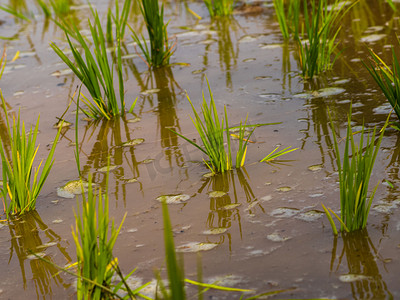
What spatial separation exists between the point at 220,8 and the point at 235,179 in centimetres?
307

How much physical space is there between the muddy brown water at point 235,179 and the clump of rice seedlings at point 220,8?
2.63 ft

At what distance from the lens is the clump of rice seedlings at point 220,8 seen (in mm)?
5094

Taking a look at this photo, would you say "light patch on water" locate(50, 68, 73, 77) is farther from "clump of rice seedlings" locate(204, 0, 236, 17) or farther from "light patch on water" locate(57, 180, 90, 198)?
"light patch on water" locate(57, 180, 90, 198)

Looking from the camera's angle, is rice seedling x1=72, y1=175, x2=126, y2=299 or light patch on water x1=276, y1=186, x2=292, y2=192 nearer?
rice seedling x1=72, y1=175, x2=126, y2=299

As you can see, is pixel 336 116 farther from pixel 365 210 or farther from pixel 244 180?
pixel 365 210

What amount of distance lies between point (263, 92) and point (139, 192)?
1.26 meters

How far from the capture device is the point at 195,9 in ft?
18.5

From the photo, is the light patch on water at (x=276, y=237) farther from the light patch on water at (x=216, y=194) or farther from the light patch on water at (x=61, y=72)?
the light patch on water at (x=61, y=72)

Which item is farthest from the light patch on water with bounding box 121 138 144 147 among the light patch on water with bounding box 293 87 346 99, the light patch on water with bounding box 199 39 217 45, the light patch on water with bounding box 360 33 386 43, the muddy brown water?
the light patch on water with bounding box 360 33 386 43

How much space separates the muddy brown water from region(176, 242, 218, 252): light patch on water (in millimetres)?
28

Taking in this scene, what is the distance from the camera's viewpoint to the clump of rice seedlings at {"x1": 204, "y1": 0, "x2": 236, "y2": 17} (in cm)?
509

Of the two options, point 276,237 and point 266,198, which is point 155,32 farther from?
point 276,237

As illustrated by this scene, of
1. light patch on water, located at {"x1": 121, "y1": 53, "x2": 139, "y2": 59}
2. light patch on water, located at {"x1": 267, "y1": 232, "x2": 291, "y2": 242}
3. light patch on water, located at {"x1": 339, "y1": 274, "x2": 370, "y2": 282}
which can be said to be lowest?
light patch on water, located at {"x1": 339, "y1": 274, "x2": 370, "y2": 282}

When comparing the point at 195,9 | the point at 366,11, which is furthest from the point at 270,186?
the point at 195,9
